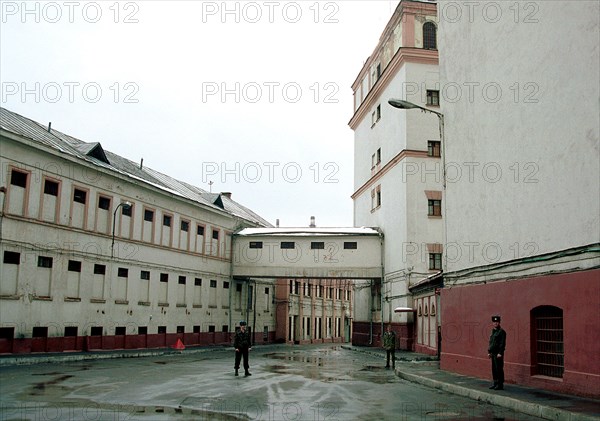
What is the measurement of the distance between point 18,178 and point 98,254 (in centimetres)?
671

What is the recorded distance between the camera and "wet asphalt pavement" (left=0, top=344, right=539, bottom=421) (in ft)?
37.9

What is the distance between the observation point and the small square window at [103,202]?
108ft

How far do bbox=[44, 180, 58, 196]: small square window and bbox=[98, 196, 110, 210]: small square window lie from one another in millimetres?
3586

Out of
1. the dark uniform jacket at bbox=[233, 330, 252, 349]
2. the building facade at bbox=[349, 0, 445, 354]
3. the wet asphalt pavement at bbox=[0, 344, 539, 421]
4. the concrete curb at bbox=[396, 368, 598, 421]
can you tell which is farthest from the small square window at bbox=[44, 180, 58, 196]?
the building facade at bbox=[349, 0, 445, 354]

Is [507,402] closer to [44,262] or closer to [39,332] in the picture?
[39,332]

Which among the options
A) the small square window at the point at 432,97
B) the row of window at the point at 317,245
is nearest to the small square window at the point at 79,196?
the row of window at the point at 317,245

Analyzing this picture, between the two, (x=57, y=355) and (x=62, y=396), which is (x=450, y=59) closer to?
(x=62, y=396)

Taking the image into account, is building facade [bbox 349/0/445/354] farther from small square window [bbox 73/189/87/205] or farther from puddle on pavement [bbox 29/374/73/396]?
puddle on pavement [bbox 29/374/73/396]

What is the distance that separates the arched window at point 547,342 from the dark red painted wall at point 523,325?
153mm

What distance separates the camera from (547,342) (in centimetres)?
1529

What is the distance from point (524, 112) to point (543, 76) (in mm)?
1257

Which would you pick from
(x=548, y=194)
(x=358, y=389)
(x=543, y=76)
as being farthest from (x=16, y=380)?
(x=543, y=76)

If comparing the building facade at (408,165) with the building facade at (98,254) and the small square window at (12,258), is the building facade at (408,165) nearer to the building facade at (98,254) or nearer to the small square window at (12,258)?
the building facade at (98,254)

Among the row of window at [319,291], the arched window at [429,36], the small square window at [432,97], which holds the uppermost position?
the arched window at [429,36]
